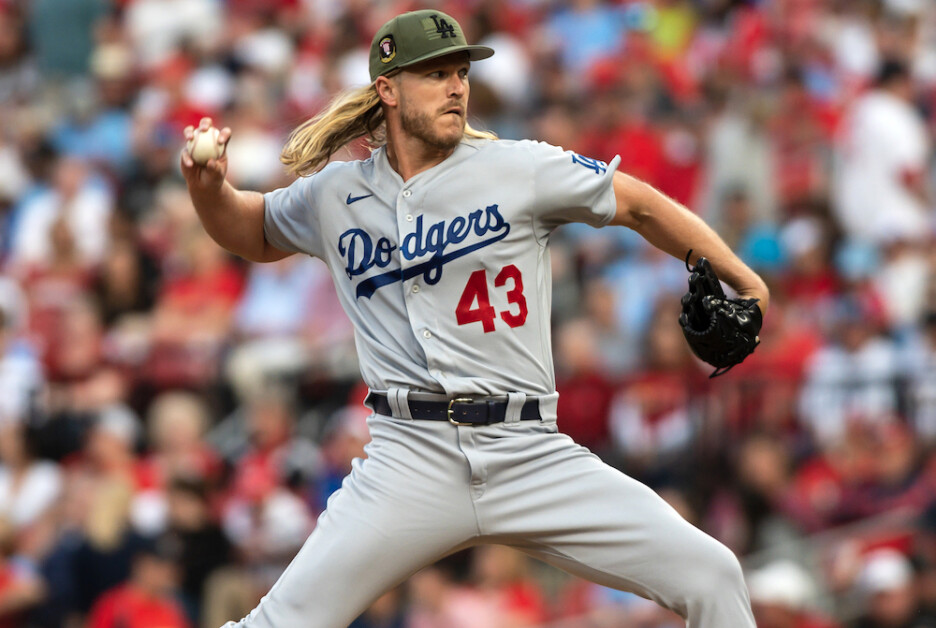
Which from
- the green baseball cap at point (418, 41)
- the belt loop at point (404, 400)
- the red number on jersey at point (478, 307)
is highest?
the green baseball cap at point (418, 41)

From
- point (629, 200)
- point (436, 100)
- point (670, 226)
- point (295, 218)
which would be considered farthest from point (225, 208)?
point (670, 226)

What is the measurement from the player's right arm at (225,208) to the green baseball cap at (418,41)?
1.87 feet

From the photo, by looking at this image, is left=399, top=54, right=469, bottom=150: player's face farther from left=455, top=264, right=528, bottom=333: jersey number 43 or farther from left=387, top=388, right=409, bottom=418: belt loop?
left=387, top=388, right=409, bottom=418: belt loop

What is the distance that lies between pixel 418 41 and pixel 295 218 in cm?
75

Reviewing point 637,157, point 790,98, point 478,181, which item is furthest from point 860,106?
point 478,181

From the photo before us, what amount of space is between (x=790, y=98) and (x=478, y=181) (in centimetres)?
653

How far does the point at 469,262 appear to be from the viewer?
464 cm

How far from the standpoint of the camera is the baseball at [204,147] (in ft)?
15.5

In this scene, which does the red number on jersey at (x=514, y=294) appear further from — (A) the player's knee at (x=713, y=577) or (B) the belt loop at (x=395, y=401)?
(A) the player's knee at (x=713, y=577)

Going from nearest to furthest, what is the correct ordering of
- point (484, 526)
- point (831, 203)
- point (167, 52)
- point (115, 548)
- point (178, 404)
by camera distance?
point (484, 526) < point (115, 548) < point (178, 404) < point (831, 203) < point (167, 52)

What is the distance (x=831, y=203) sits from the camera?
409 inches

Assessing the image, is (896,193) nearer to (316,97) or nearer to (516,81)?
(516,81)

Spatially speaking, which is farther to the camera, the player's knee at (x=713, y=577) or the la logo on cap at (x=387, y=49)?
the la logo on cap at (x=387, y=49)

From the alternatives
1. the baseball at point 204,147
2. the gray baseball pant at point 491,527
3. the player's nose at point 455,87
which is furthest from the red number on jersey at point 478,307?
the baseball at point 204,147
